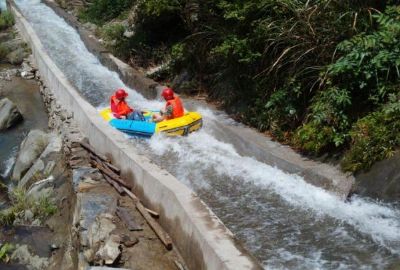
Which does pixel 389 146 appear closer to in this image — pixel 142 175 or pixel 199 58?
pixel 142 175

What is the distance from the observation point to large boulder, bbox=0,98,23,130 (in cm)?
1301

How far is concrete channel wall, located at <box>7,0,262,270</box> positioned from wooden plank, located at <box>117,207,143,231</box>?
12.4 inches

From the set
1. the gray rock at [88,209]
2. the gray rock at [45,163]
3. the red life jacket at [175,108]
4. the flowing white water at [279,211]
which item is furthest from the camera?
the red life jacket at [175,108]

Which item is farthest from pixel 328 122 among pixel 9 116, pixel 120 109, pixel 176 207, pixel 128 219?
pixel 9 116

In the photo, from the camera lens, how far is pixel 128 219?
20.8 ft

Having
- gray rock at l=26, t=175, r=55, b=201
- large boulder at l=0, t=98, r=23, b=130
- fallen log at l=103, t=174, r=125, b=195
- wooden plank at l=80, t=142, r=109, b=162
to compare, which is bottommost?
large boulder at l=0, t=98, r=23, b=130

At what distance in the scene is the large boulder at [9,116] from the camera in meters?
13.0

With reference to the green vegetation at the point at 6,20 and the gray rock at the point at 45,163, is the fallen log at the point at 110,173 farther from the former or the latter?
the green vegetation at the point at 6,20

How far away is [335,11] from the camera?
7895mm

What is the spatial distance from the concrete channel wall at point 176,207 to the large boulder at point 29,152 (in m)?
1.32

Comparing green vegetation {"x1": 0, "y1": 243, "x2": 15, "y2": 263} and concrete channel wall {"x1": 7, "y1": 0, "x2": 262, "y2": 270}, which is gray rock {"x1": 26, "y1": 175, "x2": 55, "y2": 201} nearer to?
concrete channel wall {"x1": 7, "y1": 0, "x2": 262, "y2": 270}

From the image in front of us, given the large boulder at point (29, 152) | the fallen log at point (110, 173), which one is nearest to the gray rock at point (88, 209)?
the fallen log at point (110, 173)

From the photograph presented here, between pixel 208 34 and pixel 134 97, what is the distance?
305cm

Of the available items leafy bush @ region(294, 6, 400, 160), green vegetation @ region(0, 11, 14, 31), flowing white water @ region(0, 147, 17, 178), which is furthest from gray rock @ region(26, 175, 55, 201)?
green vegetation @ region(0, 11, 14, 31)
